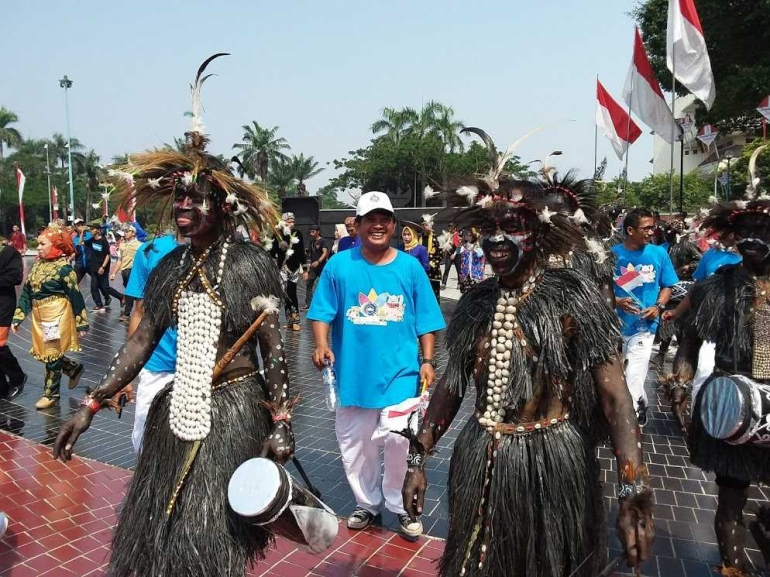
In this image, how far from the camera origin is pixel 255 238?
339cm

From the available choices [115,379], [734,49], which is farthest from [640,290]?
[734,49]

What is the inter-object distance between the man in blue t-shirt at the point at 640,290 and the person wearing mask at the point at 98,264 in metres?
10.7

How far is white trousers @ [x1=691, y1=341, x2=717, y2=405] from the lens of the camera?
12.6 ft

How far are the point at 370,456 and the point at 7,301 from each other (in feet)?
16.2

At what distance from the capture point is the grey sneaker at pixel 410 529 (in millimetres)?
4043

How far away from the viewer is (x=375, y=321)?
13.5 ft

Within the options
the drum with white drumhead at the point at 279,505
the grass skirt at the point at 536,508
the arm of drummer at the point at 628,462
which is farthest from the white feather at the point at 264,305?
the arm of drummer at the point at 628,462

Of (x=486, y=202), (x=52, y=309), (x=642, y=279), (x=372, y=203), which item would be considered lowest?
(x=52, y=309)

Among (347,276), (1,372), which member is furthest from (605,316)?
(1,372)

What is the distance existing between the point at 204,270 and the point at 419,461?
4.24 feet

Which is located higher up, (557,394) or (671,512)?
(557,394)

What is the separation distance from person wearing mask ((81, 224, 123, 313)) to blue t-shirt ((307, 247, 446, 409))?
10.7 meters

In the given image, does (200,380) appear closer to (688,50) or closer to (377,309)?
(377,309)

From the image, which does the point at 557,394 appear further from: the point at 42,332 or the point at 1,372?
the point at 1,372
